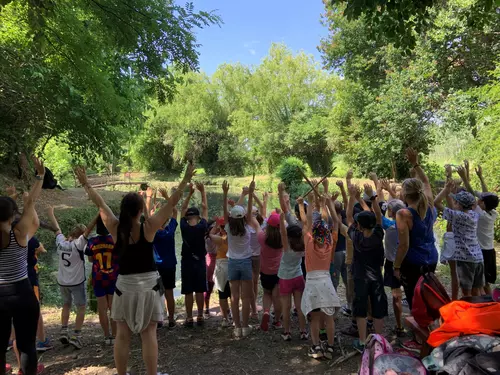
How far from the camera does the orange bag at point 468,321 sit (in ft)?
7.43

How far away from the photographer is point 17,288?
9.22ft

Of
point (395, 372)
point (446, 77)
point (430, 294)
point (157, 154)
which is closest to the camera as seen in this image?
point (395, 372)

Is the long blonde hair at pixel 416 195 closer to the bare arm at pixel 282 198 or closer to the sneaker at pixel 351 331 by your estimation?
the bare arm at pixel 282 198

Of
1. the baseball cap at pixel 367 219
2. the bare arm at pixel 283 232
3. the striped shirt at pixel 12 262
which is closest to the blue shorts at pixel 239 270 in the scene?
the bare arm at pixel 283 232

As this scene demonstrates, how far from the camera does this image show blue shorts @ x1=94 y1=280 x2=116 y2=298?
13.5 ft

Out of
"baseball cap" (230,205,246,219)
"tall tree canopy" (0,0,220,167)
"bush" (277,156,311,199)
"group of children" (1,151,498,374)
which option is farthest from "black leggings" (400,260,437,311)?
"bush" (277,156,311,199)

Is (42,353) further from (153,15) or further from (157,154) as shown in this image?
(157,154)

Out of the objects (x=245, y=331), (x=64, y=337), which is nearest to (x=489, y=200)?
(x=245, y=331)

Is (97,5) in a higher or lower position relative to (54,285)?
higher

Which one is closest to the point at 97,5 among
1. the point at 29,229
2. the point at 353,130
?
the point at 29,229

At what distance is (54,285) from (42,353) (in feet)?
17.6

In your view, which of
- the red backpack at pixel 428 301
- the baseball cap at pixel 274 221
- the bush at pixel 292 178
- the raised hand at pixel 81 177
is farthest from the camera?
the bush at pixel 292 178

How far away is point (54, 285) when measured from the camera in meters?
8.77

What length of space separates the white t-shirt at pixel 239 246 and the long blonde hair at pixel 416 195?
76.2 inches
